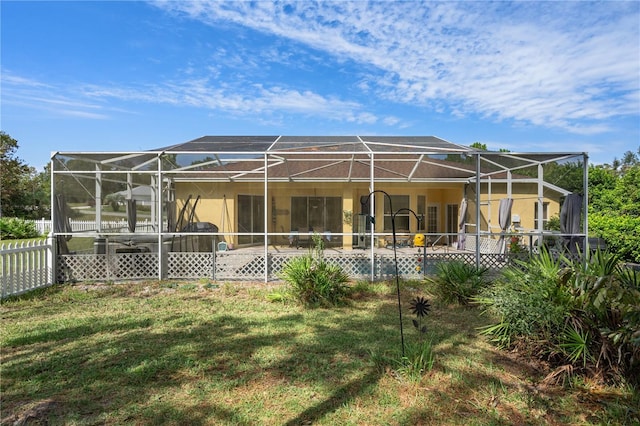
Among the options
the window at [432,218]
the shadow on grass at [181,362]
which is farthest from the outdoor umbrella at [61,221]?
the window at [432,218]

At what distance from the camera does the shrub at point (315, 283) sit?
6.67 meters

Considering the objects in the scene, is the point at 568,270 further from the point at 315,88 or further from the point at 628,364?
the point at 315,88

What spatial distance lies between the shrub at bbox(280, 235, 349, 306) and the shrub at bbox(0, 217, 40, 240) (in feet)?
71.7

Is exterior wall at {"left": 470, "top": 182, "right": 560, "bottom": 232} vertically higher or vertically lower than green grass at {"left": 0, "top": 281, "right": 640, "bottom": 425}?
higher

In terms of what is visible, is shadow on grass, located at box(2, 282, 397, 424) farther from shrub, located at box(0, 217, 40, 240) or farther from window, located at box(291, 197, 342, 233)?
shrub, located at box(0, 217, 40, 240)

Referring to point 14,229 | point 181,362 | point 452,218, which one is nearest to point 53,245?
point 181,362

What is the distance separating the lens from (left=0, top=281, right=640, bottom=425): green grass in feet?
9.84

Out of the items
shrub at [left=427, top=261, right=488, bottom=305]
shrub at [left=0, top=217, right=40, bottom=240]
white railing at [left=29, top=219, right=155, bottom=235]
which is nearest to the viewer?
shrub at [left=427, top=261, right=488, bottom=305]

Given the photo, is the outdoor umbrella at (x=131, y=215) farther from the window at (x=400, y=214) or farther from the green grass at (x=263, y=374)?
the window at (x=400, y=214)

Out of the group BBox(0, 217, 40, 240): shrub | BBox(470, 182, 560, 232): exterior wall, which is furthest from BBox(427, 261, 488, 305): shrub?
BBox(0, 217, 40, 240): shrub

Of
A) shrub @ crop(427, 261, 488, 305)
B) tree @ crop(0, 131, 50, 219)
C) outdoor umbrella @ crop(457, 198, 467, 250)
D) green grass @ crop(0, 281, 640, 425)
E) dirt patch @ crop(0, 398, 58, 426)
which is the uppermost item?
tree @ crop(0, 131, 50, 219)

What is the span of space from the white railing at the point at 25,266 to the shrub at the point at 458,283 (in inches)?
334

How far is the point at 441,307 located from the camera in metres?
6.55

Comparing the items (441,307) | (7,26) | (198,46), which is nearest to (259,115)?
(198,46)
